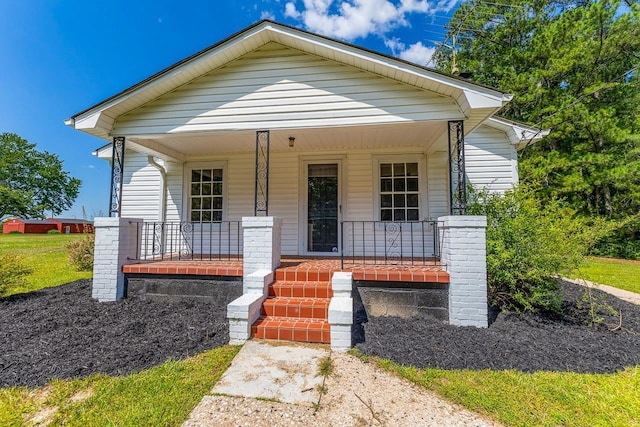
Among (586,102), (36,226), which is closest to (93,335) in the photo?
(586,102)

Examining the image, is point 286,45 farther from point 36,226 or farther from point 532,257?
point 36,226

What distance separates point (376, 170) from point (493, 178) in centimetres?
261

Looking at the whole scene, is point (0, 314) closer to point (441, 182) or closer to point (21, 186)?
point (441, 182)

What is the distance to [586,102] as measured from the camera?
37.4 ft

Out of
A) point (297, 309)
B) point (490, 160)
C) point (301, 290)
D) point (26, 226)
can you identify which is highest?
point (490, 160)

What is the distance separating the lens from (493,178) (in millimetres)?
6238

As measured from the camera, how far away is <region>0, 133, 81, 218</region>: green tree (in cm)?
3506

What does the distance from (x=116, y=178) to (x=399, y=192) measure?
5.35 m

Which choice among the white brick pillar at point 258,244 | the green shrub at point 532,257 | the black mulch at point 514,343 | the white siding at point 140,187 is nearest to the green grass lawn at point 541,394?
the black mulch at point 514,343

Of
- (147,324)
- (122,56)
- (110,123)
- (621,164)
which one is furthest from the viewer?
(122,56)

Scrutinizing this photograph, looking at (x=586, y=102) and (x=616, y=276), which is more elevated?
(x=586, y=102)

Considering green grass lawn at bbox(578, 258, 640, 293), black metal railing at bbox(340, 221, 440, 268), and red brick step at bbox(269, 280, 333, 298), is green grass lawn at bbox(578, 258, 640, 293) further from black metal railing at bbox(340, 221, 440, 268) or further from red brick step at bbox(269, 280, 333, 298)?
red brick step at bbox(269, 280, 333, 298)

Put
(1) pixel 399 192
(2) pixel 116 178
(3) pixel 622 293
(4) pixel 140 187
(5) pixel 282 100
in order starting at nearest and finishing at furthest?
(5) pixel 282 100 < (2) pixel 116 178 < (3) pixel 622 293 < (1) pixel 399 192 < (4) pixel 140 187

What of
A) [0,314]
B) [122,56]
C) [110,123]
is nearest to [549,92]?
[110,123]
